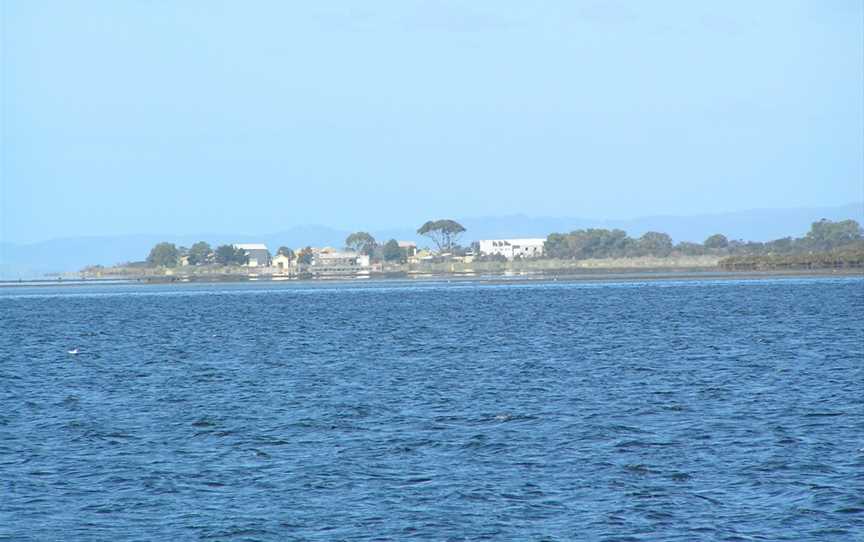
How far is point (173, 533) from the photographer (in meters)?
19.3

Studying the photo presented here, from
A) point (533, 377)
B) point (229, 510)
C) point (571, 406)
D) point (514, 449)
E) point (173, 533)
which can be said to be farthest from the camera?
point (533, 377)

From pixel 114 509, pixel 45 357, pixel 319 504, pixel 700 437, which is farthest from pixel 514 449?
pixel 45 357

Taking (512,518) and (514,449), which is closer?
(512,518)

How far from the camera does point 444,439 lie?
2719 cm

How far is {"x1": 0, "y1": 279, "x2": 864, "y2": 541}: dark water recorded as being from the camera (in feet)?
65.1

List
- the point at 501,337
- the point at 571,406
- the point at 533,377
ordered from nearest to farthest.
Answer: the point at 571,406 → the point at 533,377 → the point at 501,337

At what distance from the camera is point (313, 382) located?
4028 cm

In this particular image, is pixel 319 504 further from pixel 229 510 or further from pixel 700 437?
pixel 700 437

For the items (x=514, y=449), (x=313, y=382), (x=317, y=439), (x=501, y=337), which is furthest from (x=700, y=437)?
(x=501, y=337)

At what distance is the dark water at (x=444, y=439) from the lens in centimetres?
1984

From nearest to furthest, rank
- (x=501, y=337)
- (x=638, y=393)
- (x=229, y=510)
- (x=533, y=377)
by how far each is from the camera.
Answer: (x=229, y=510) → (x=638, y=393) → (x=533, y=377) → (x=501, y=337)

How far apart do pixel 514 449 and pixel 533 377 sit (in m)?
14.5

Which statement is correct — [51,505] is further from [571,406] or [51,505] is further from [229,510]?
[571,406]

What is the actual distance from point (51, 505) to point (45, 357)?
34663mm
